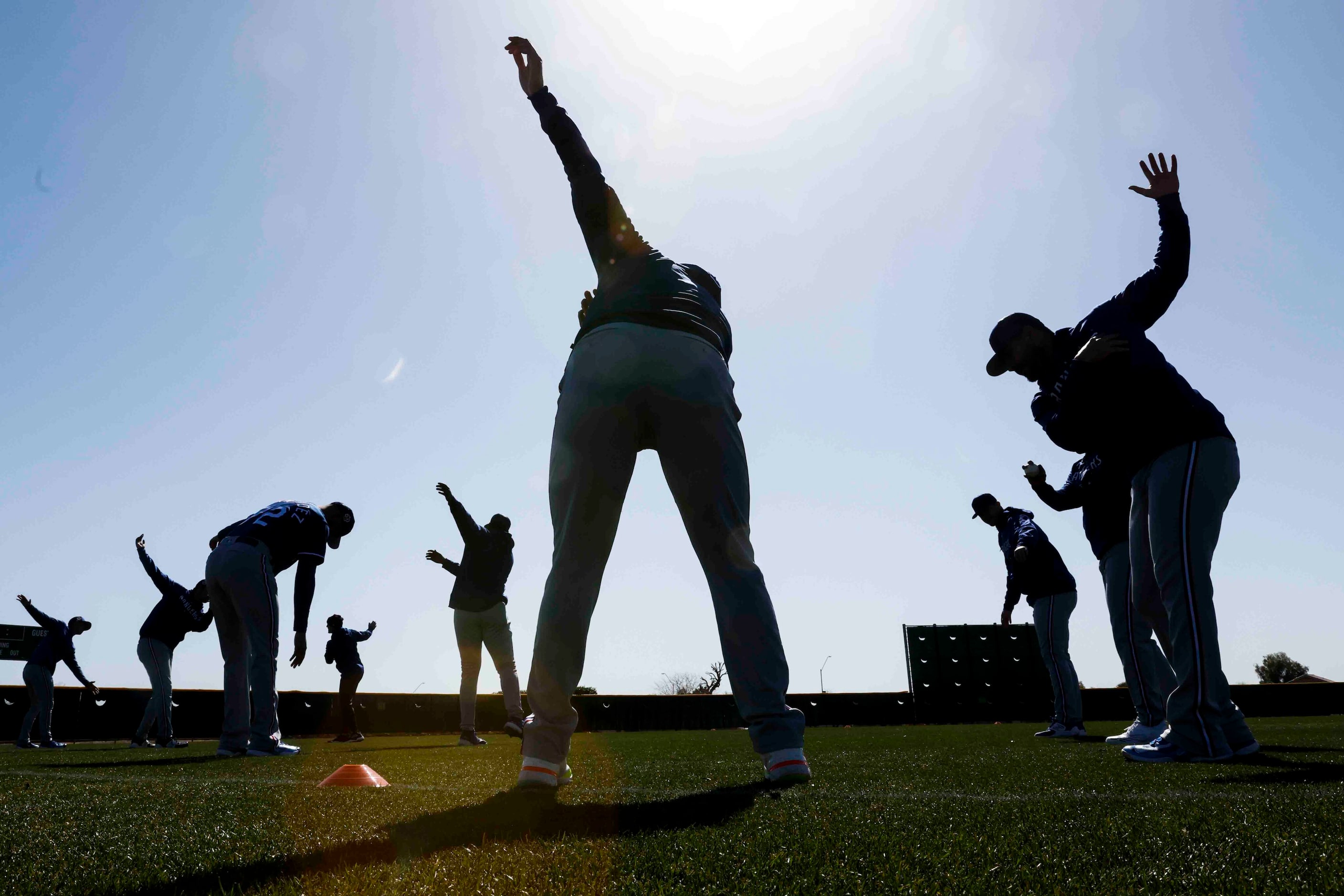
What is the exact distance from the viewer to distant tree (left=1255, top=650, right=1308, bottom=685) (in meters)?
57.8

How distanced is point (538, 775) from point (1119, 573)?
4.43 metres

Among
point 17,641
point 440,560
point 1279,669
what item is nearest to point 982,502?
point 440,560

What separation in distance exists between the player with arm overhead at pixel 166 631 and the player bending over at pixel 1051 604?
853 centimetres

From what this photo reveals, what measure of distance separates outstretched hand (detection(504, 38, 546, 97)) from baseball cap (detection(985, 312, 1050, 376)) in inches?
99.5

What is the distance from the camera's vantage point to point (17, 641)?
21.6 meters

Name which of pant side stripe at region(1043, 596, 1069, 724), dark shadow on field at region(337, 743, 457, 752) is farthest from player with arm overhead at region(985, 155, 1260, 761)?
dark shadow on field at region(337, 743, 457, 752)

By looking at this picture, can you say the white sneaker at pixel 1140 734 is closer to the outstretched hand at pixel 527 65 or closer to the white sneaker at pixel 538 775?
the white sneaker at pixel 538 775

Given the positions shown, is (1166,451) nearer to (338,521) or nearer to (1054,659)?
(1054,659)

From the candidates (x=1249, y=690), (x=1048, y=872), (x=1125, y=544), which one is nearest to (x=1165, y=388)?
(x=1125, y=544)

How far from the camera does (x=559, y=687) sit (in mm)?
2488

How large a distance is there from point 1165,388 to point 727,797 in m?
2.53

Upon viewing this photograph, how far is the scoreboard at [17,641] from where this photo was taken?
2127 cm

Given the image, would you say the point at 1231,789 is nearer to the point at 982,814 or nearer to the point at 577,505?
the point at 982,814

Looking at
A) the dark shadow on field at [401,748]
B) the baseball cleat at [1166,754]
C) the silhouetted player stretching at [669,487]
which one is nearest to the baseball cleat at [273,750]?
the dark shadow on field at [401,748]
